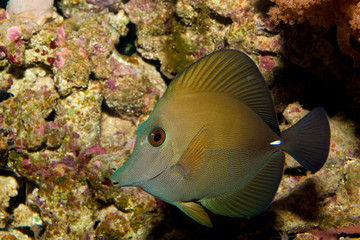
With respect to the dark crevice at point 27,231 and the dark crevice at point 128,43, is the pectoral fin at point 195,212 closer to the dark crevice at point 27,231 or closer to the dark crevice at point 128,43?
the dark crevice at point 27,231

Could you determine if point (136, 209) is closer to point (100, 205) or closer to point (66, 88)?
point (100, 205)

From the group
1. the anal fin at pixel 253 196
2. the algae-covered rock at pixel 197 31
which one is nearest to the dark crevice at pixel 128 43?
the algae-covered rock at pixel 197 31

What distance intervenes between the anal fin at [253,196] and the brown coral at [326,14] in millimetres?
1722

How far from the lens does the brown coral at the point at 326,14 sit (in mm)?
2602

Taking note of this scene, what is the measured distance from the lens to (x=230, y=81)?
173 centimetres

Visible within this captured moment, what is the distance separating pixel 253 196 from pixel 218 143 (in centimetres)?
47

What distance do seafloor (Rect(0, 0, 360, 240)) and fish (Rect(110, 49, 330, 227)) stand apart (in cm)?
149

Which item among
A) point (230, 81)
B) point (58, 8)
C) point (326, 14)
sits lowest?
point (58, 8)

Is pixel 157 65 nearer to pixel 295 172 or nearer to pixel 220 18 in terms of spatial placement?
pixel 220 18

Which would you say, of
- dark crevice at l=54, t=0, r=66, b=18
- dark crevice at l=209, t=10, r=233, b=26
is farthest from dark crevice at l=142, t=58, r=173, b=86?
dark crevice at l=54, t=0, r=66, b=18

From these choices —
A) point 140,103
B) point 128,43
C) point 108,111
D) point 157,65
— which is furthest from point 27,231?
point 128,43

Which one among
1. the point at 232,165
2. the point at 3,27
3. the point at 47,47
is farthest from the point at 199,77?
the point at 3,27

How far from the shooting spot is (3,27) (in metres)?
3.69

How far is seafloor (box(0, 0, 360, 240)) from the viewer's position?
123 inches
